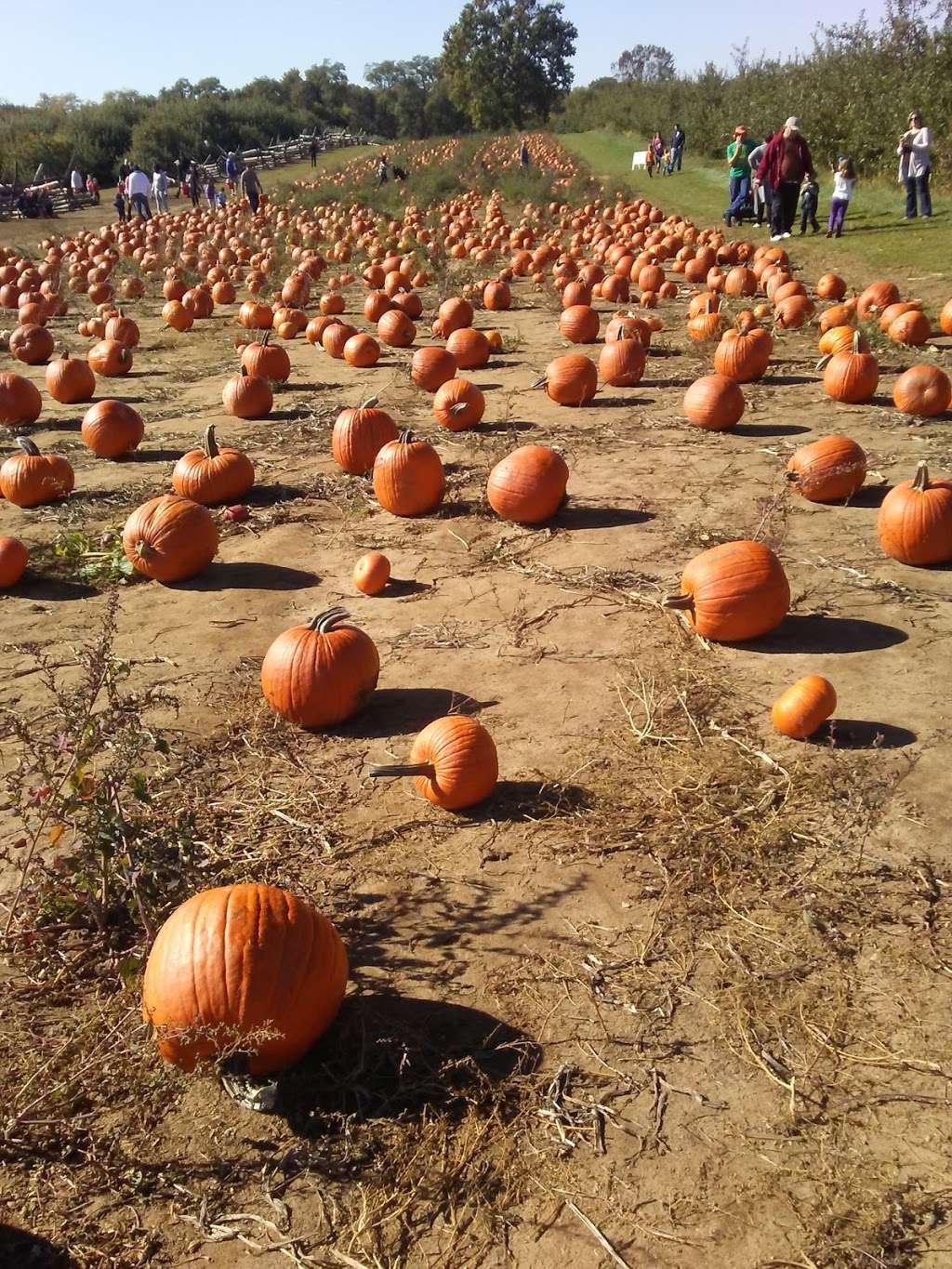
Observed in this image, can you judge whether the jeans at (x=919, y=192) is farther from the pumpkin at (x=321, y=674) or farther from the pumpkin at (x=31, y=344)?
the pumpkin at (x=321, y=674)

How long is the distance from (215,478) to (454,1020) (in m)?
5.66

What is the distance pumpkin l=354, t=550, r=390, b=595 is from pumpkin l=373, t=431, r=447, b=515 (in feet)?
3.82

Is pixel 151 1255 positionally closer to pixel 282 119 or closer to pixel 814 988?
pixel 814 988

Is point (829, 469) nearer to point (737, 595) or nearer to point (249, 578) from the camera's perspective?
point (737, 595)

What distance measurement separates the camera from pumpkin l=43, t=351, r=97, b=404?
11.3 metres

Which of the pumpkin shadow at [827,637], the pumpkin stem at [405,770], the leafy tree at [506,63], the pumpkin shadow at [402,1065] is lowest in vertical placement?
the pumpkin shadow at [402,1065]

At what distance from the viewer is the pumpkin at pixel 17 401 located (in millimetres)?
10336

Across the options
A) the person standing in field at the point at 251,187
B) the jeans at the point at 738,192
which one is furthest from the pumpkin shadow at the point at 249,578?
the person standing in field at the point at 251,187

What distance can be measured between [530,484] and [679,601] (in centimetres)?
198

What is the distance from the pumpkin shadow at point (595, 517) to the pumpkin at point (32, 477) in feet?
14.1

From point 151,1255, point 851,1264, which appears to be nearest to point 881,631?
point 851,1264

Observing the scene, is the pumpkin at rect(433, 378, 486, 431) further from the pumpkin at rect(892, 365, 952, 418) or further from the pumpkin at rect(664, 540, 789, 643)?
the pumpkin at rect(664, 540, 789, 643)

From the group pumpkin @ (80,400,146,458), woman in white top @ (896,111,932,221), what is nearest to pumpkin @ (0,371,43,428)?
pumpkin @ (80,400,146,458)

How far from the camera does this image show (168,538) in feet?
20.8
